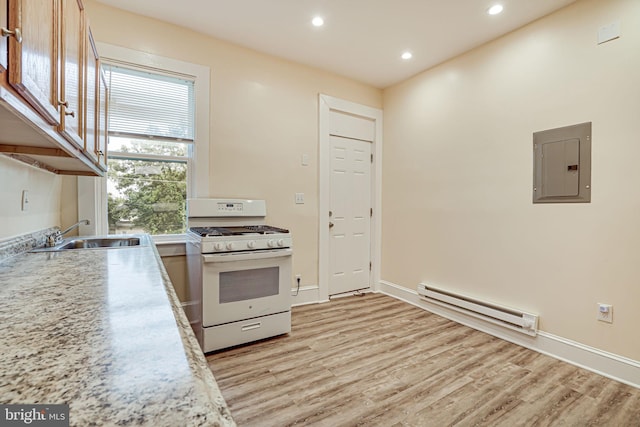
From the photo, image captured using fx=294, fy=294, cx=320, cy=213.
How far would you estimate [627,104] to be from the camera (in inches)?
77.2

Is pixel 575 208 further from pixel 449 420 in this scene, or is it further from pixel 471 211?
pixel 449 420

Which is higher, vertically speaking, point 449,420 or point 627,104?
point 627,104

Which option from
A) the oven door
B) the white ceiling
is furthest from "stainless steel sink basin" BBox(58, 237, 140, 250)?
the white ceiling

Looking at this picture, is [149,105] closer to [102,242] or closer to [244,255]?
[102,242]

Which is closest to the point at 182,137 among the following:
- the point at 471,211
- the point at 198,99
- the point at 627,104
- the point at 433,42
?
the point at 198,99

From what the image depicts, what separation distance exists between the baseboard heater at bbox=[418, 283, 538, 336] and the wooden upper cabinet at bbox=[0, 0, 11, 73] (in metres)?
3.22

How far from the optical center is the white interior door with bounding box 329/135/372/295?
3.65 m

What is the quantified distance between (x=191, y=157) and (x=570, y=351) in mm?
3551

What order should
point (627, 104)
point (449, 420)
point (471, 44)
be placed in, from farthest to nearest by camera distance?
point (471, 44) < point (627, 104) < point (449, 420)

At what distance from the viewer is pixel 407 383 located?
1935 mm

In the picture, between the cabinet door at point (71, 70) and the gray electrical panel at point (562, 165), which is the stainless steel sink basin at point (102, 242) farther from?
the gray electrical panel at point (562, 165)

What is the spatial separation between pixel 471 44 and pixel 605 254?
213cm

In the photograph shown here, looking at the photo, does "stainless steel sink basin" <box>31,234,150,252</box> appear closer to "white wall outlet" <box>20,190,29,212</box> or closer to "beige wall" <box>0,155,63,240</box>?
"beige wall" <box>0,155,63,240</box>

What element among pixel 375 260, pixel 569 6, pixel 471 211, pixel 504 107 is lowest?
pixel 375 260
